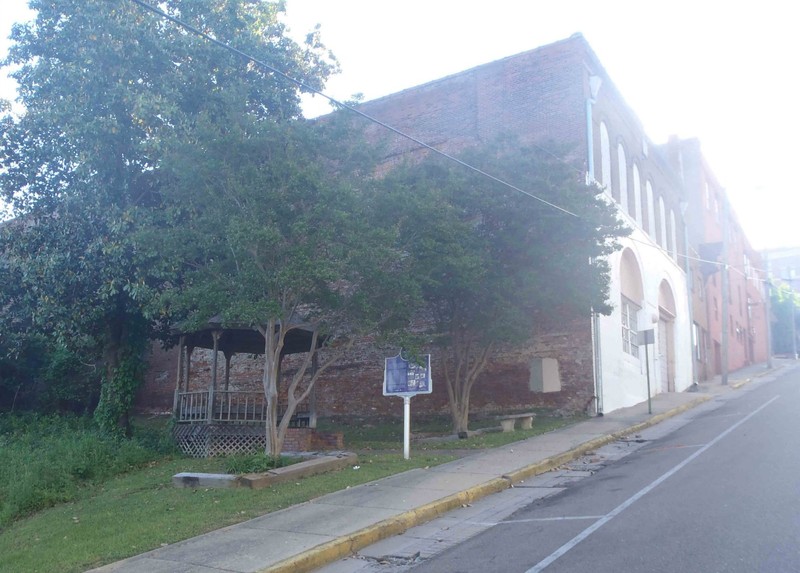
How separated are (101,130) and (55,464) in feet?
22.8

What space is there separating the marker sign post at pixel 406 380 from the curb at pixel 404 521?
8.78 ft

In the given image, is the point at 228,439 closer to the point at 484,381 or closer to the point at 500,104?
the point at 484,381

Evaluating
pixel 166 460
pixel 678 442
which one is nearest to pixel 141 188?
pixel 166 460

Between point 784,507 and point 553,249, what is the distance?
10.2 metres

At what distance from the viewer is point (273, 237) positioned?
1247 centimetres

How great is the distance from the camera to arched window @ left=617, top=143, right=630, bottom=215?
26.3 meters

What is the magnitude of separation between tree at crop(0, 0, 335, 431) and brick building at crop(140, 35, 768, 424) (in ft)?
18.3

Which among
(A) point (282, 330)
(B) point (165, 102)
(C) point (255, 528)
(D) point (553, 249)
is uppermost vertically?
(B) point (165, 102)

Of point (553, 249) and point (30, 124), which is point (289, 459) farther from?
point (30, 124)

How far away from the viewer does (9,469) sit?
47.2ft

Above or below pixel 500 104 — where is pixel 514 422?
below

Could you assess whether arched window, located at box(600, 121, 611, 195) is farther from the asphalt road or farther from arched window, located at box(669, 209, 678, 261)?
the asphalt road

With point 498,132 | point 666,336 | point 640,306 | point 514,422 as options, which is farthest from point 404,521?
point 666,336

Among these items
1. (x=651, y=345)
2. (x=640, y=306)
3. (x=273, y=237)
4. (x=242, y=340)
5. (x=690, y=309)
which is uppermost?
(x=690, y=309)
